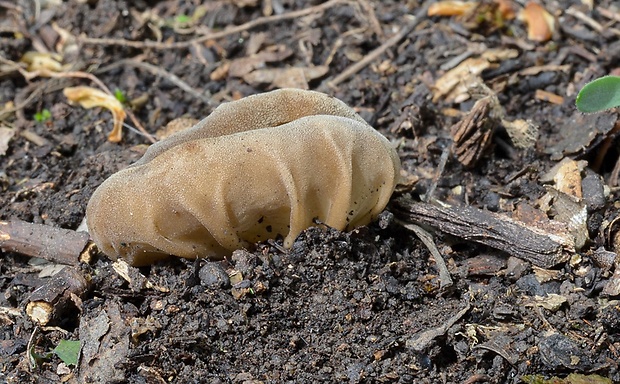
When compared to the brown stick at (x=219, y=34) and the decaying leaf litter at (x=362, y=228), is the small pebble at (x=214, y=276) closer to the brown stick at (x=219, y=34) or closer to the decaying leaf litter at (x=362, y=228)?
the decaying leaf litter at (x=362, y=228)

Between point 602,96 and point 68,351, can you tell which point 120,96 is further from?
point 602,96

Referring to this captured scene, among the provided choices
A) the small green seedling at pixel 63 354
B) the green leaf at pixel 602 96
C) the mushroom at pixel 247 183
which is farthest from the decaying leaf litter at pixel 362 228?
the green leaf at pixel 602 96

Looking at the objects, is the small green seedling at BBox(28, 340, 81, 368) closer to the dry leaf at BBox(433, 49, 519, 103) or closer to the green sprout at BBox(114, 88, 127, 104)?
the green sprout at BBox(114, 88, 127, 104)

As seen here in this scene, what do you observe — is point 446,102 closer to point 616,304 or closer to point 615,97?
point 615,97

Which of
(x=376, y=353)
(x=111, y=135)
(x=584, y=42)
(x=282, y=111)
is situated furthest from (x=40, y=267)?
(x=584, y=42)

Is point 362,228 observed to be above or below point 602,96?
below

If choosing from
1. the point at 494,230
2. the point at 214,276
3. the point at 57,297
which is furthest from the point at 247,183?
the point at 494,230
